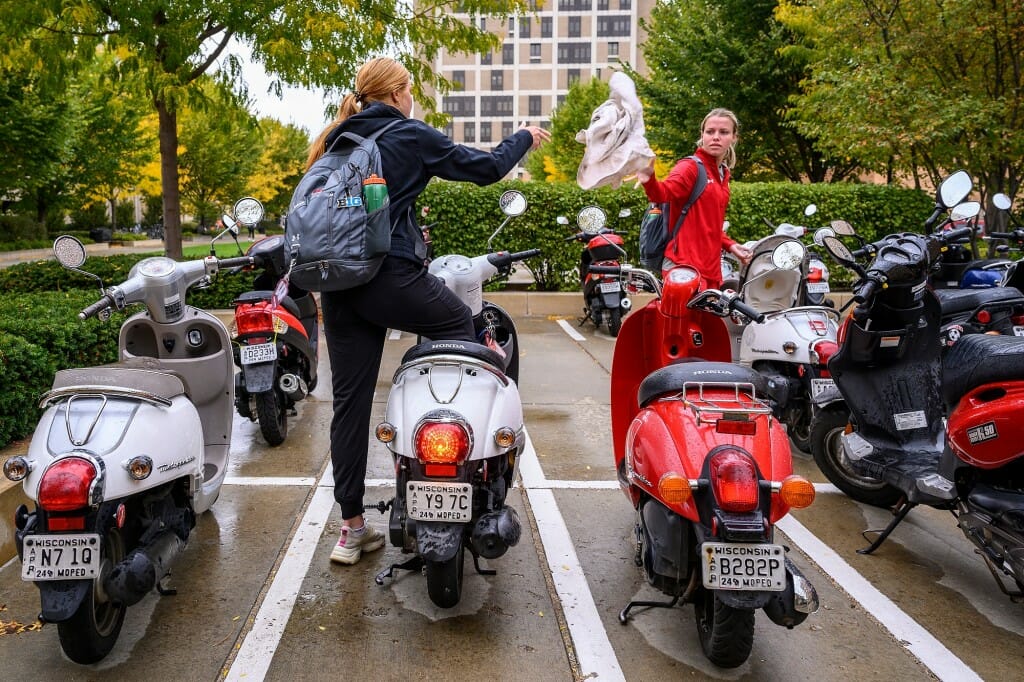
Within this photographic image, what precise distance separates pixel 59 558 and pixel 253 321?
293cm

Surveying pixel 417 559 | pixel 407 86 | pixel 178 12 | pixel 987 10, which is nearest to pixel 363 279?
pixel 407 86

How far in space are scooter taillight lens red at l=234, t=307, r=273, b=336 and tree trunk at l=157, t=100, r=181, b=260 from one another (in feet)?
17.4

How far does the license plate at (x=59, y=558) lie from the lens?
260 cm

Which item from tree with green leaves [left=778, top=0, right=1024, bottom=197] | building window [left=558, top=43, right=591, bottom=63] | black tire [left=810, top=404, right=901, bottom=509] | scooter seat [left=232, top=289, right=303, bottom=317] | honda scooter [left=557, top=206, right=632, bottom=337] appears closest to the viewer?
black tire [left=810, top=404, right=901, bottom=509]

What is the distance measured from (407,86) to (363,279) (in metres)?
0.93

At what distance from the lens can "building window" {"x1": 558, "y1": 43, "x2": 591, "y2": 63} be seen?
298ft

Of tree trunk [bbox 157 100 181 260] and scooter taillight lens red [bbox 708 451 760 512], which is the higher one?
tree trunk [bbox 157 100 181 260]

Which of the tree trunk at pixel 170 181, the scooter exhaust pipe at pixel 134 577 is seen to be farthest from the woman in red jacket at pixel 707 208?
the tree trunk at pixel 170 181

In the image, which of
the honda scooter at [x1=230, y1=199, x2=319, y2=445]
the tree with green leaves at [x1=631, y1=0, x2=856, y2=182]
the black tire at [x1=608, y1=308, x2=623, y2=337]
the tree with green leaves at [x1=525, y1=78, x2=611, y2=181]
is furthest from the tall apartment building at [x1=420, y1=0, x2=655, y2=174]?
the honda scooter at [x1=230, y1=199, x2=319, y2=445]

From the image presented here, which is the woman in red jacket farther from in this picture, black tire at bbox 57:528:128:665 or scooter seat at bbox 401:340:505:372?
black tire at bbox 57:528:128:665

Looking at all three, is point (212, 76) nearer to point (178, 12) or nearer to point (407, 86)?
point (178, 12)

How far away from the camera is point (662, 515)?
2.87 m

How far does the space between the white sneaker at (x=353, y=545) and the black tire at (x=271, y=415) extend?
173 centimetres

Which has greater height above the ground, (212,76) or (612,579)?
(212,76)
